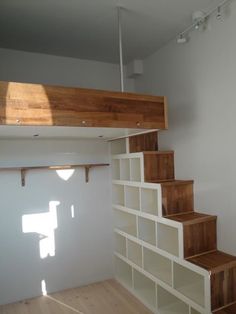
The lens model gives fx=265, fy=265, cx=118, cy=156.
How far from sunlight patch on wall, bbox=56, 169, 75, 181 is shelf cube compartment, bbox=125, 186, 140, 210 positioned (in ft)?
2.41

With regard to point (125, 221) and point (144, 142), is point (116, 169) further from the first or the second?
point (125, 221)

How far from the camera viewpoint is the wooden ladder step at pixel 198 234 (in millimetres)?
2369

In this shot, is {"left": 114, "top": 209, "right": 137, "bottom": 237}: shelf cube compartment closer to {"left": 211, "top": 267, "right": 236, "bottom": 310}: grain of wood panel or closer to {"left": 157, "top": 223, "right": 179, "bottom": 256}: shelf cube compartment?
{"left": 157, "top": 223, "right": 179, "bottom": 256}: shelf cube compartment

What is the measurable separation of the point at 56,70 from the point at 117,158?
1.33m

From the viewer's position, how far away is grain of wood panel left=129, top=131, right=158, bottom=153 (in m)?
3.31

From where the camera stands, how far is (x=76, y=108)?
6.59ft

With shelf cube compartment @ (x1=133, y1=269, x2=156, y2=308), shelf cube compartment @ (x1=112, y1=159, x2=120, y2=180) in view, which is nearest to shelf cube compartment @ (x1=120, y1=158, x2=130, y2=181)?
shelf cube compartment @ (x1=112, y1=159, x2=120, y2=180)

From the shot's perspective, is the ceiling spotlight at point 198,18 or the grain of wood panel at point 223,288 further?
the ceiling spotlight at point 198,18

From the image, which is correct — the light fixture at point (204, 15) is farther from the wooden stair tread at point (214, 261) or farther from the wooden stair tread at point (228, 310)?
the wooden stair tread at point (228, 310)

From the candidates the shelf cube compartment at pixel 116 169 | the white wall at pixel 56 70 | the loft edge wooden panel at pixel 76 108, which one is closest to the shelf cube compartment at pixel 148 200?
the shelf cube compartment at pixel 116 169

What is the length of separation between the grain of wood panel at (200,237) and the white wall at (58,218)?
143 centimetres

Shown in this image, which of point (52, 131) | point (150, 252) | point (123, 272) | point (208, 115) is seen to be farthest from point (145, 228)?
point (52, 131)

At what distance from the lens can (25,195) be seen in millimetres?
3150

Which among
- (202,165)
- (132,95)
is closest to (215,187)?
(202,165)
